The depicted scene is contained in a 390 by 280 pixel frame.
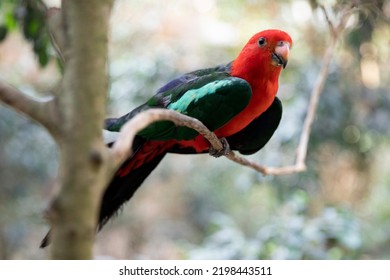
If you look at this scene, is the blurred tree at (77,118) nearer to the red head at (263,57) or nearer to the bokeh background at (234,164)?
the red head at (263,57)

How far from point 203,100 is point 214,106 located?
4 cm

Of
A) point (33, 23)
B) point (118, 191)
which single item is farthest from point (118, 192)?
point (33, 23)

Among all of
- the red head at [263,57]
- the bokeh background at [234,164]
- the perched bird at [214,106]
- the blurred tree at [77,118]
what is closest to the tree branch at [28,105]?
the blurred tree at [77,118]

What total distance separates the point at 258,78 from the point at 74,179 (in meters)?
0.99

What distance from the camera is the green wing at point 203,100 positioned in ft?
4.69

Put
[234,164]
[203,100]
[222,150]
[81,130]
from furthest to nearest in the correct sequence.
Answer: [234,164] < [222,150] < [203,100] < [81,130]

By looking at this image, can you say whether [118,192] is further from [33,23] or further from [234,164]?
[234,164]

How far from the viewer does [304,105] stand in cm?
320

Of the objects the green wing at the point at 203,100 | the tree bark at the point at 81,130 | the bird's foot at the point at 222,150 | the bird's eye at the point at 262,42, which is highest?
the tree bark at the point at 81,130

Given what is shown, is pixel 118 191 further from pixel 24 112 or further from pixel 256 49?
pixel 24 112

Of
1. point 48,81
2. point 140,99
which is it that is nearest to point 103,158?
point 140,99

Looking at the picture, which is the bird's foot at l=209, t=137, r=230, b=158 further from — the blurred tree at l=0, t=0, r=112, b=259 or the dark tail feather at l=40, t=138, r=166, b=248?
the blurred tree at l=0, t=0, r=112, b=259

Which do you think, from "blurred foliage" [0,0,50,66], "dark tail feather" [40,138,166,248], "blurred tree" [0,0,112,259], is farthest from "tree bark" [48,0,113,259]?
"blurred foliage" [0,0,50,66]

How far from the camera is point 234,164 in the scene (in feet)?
15.4
